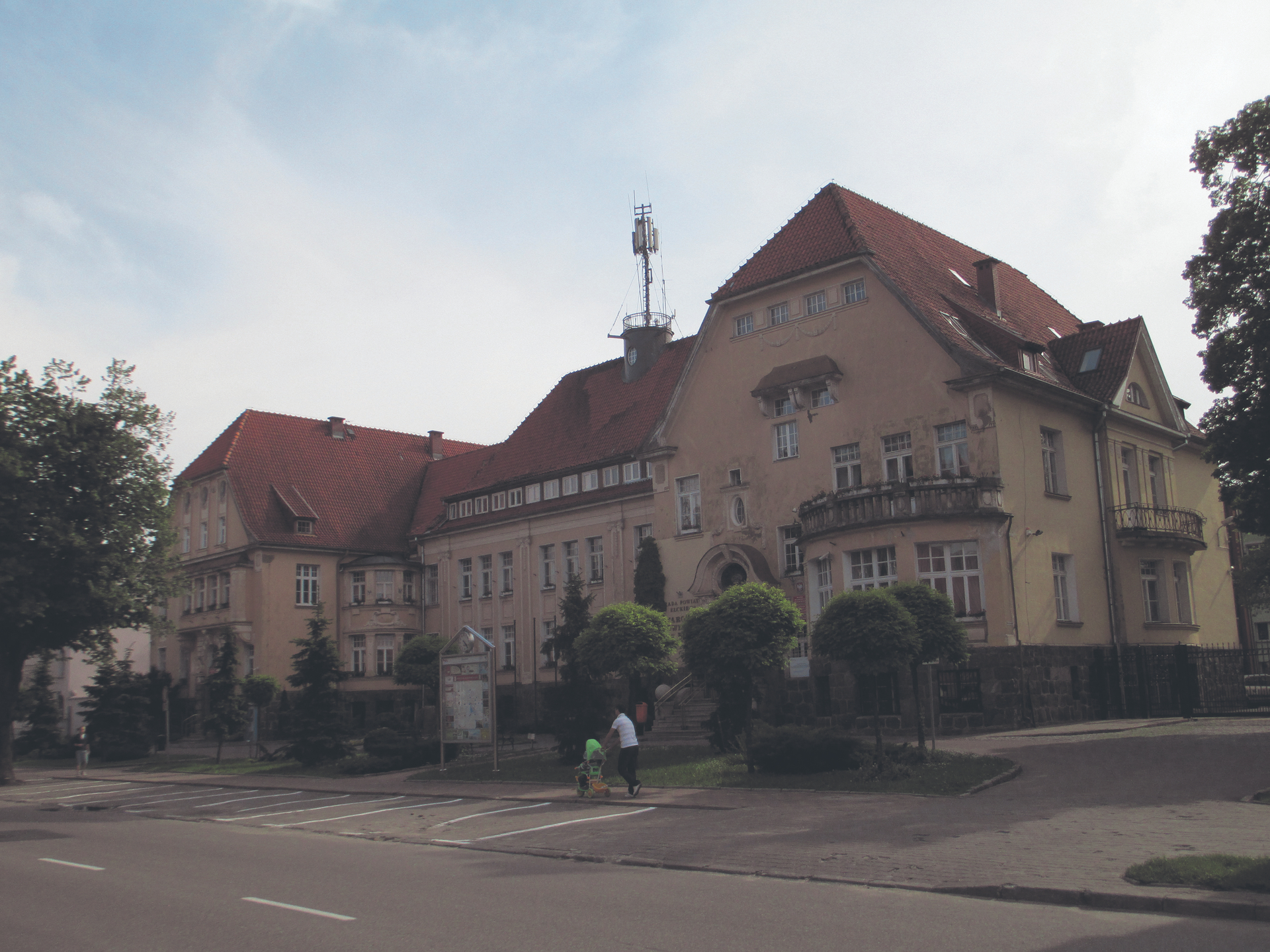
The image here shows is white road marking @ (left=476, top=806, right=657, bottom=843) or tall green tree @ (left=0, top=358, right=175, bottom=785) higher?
tall green tree @ (left=0, top=358, right=175, bottom=785)

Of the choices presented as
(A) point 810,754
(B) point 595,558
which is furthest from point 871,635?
(B) point 595,558

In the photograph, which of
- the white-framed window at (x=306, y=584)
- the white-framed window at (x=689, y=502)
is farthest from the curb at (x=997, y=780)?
the white-framed window at (x=306, y=584)

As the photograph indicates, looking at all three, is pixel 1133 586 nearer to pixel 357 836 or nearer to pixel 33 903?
pixel 357 836

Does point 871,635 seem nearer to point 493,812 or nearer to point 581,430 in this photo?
point 493,812

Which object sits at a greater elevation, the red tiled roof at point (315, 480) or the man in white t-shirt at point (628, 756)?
the red tiled roof at point (315, 480)

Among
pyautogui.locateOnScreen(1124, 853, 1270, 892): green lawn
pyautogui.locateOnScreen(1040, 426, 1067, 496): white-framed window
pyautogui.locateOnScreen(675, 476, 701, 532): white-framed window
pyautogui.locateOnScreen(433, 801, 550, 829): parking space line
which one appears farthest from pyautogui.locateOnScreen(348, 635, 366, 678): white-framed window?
pyautogui.locateOnScreen(1124, 853, 1270, 892): green lawn

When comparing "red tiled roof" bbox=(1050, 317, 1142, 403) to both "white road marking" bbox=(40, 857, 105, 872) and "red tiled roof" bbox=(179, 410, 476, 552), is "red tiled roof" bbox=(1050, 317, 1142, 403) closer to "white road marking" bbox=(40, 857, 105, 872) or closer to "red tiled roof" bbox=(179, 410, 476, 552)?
"white road marking" bbox=(40, 857, 105, 872)

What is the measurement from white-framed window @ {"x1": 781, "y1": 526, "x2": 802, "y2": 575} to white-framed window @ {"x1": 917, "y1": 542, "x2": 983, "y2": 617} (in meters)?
5.27

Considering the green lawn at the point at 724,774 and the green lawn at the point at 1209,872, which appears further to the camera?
the green lawn at the point at 724,774

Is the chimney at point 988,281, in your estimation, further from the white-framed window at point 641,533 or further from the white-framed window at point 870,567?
the white-framed window at point 641,533

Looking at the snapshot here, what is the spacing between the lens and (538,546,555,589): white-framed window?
47.6 metres

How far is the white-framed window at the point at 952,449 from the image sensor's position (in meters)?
30.8

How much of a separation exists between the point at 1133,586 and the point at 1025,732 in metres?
9.90

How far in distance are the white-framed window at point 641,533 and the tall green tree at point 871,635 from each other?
23.0 meters
